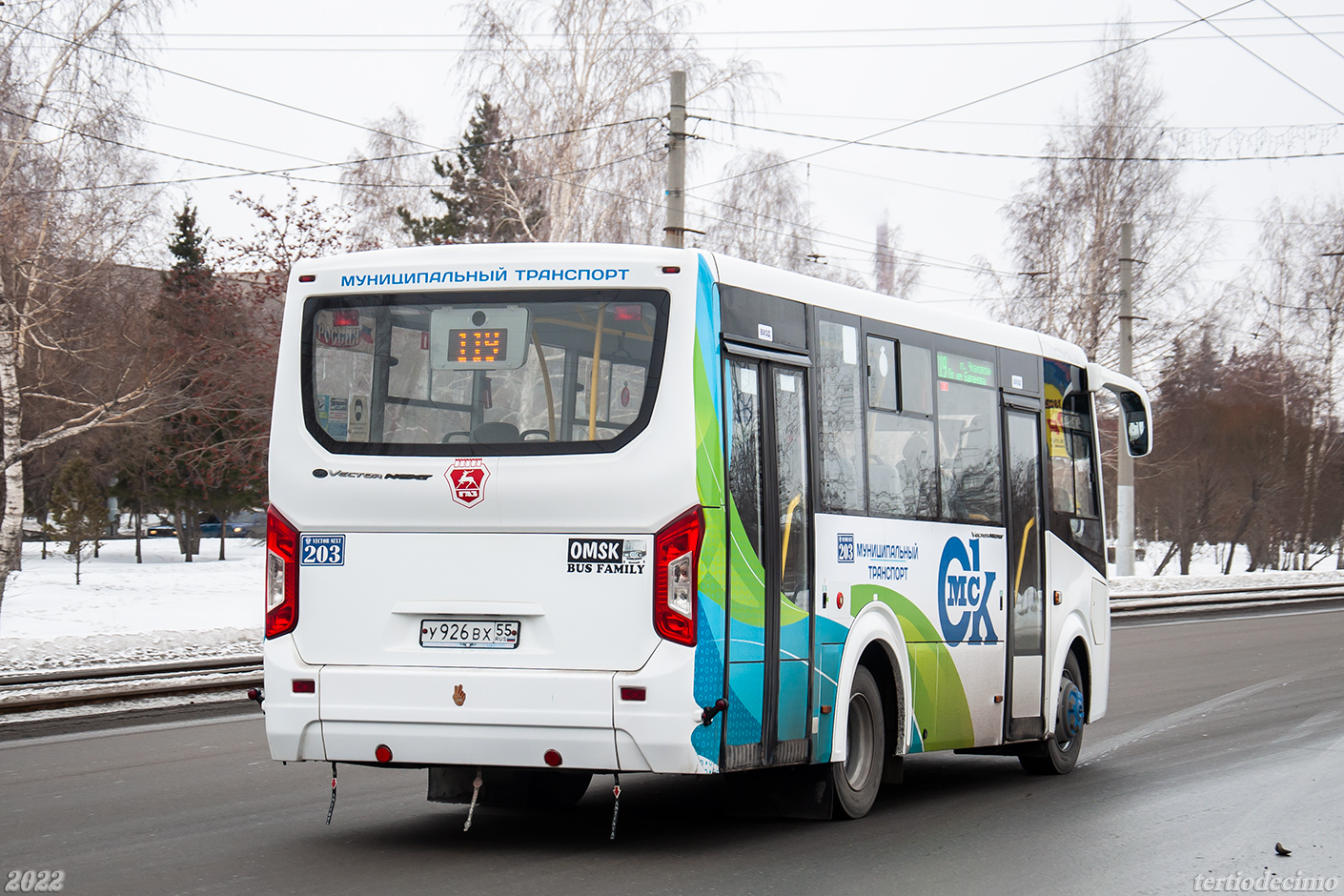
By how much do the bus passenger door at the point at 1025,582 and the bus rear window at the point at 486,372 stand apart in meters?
→ 3.97

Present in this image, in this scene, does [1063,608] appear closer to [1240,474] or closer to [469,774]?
[469,774]

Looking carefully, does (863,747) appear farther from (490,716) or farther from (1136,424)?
(1136,424)

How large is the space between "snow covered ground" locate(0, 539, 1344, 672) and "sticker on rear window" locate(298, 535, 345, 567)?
1126cm

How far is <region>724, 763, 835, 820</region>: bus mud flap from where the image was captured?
316 inches

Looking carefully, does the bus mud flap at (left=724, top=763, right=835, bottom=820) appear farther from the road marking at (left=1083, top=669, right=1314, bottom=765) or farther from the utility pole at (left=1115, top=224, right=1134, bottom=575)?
the utility pole at (left=1115, top=224, right=1134, bottom=575)

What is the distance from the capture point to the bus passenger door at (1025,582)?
399 inches

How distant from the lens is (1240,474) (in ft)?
173

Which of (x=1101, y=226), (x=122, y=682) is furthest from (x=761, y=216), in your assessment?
(x=122, y=682)

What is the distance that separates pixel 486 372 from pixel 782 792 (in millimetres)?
2774

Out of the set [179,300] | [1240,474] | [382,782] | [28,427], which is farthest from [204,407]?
[1240,474]

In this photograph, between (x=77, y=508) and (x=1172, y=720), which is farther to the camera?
(x=77, y=508)

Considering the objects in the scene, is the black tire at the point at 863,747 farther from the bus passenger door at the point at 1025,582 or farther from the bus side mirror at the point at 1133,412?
the bus side mirror at the point at 1133,412

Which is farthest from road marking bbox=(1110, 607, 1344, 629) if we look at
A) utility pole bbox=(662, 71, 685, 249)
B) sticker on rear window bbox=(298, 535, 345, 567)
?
sticker on rear window bbox=(298, 535, 345, 567)

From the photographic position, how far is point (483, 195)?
4041cm
